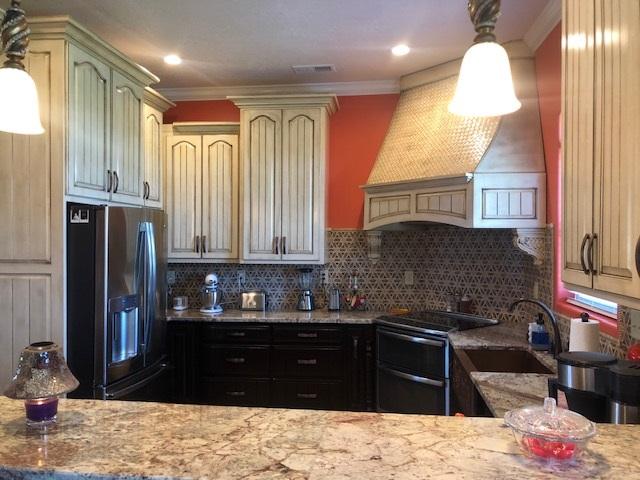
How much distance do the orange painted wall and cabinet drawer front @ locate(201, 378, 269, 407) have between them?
4.95 feet

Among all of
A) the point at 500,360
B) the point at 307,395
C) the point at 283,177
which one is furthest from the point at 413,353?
the point at 283,177

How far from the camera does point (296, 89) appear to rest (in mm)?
4242

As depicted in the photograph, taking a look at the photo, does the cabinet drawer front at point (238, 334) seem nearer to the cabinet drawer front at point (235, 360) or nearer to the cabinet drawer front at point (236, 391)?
the cabinet drawer front at point (235, 360)

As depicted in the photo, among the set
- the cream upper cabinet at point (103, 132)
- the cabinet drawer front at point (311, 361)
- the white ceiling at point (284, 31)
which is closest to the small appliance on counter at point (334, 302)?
the cabinet drawer front at point (311, 361)

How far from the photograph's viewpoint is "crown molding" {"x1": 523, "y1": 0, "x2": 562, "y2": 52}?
8.94 ft

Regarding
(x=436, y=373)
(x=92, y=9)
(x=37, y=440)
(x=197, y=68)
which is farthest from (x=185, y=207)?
(x=37, y=440)

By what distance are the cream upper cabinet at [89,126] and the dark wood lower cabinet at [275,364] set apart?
1409 millimetres

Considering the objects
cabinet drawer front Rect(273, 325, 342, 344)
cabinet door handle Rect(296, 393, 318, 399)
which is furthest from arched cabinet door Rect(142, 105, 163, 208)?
cabinet door handle Rect(296, 393, 318, 399)

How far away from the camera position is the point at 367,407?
368cm

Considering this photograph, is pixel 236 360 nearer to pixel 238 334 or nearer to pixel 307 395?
pixel 238 334

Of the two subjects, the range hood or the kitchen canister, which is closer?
the kitchen canister

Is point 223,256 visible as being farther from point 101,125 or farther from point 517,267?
point 517,267

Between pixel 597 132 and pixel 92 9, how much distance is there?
2.83 meters

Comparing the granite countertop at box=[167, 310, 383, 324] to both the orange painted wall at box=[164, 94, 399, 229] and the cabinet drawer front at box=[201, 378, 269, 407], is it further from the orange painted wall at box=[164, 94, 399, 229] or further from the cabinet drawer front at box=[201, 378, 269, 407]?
the orange painted wall at box=[164, 94, 399, 229]
